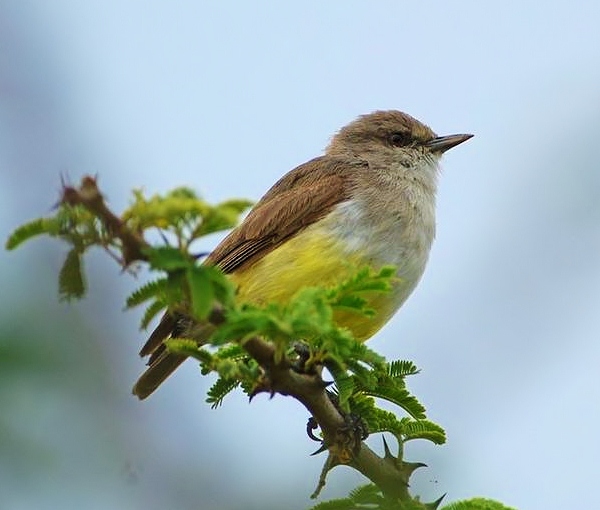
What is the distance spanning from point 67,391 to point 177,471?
589 mm

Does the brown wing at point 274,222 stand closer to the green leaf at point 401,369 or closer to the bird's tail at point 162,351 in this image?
the bird's tail at point 162,351

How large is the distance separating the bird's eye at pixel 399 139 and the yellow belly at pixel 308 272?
2058 millimetres

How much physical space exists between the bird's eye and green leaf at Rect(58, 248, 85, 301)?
5.80m

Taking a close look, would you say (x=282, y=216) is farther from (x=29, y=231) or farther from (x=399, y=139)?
(x=29, y=231)

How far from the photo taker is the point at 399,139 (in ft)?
28.0

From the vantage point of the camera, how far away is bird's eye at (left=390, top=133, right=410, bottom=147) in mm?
8445

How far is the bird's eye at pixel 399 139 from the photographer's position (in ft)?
27.7

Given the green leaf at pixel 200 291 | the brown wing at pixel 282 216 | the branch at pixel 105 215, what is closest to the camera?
the branch at pixel 105 215

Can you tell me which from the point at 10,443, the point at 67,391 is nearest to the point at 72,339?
the point at 67,391

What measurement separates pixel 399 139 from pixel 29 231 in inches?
237

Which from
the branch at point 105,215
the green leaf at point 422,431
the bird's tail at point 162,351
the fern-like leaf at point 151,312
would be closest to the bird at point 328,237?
the bird's tail at point 162,351

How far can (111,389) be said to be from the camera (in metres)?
4.36

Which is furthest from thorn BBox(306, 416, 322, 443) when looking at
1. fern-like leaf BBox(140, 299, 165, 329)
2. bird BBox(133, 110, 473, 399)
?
fern-like leaf BBox(140, 299, 165, 329)

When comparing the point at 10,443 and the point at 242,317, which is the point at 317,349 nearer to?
the point at 242,317
